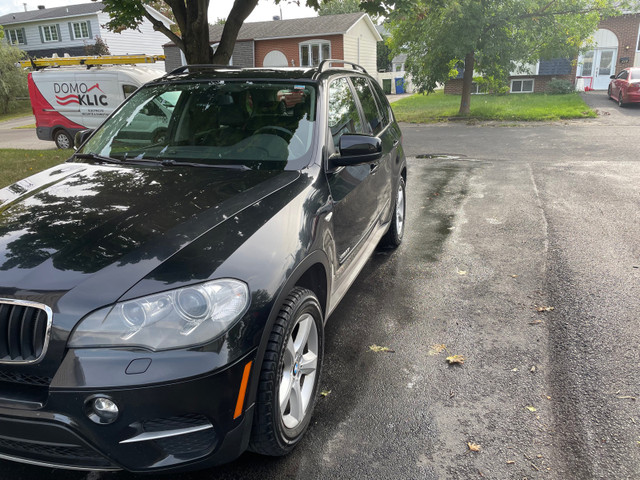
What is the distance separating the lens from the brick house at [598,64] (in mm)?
30766

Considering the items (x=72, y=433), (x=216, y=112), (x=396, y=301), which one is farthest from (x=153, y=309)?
(x=396, y=301)

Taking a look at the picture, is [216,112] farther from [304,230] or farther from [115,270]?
[115,270]

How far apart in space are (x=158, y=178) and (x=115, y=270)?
1169mm

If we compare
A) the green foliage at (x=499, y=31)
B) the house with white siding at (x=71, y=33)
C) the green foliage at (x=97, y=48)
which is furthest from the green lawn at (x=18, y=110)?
the green foliage at (x=499, y=31)

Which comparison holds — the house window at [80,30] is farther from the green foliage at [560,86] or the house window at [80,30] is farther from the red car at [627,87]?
the red car at [627,87]

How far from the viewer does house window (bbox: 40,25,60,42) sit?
42219 millimetres

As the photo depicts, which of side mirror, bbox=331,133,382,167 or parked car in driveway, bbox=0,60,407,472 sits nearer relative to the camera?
parked car in driveway, bbox=0,60,407,472

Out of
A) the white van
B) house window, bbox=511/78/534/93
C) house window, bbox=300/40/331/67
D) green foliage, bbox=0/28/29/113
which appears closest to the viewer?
the white van

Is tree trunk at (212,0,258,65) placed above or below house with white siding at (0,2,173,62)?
below

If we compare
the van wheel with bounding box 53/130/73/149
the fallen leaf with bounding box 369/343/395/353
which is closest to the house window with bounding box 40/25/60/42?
the van wheel with bounding box 53/130/73/149

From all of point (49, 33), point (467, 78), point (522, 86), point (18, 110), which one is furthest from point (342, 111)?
point (49, 33)

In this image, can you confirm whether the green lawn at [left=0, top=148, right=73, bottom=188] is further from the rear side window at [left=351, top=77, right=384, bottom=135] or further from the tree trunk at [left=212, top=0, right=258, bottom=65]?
the rear side window at [left=351, top=77, right=384, bottom=135]

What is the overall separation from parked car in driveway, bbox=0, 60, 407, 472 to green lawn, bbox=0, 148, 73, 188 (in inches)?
277

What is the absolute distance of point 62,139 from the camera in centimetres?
1536
